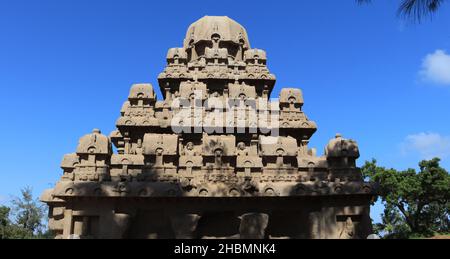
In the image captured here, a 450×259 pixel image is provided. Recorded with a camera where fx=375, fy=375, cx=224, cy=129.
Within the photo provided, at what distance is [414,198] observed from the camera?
44719mm

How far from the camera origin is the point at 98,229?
13461mm

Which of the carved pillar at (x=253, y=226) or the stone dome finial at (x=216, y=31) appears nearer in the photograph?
the carved pillar at (x=253, y=226)

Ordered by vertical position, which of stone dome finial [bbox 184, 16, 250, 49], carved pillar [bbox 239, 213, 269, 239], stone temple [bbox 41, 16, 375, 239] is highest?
stone dome finial [bbox 184, 16, 250, 49]

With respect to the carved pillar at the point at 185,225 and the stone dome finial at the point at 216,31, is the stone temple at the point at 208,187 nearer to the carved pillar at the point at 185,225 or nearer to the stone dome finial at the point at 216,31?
the carved pillar at the point at 185,225

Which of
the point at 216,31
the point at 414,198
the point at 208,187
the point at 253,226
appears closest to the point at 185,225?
the point at 208,187

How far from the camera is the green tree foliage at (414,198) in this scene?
43.2 m

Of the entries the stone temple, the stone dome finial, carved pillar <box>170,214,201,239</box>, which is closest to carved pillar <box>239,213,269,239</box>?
the stone temple

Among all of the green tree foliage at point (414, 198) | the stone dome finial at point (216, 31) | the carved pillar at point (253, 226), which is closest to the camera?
the carved pillar at point (253, 226)

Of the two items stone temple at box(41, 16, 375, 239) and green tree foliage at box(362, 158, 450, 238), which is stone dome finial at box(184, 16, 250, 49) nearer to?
stone temple at box(41, 16, 375, 239)

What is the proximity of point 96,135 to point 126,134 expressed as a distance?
336 centimetres

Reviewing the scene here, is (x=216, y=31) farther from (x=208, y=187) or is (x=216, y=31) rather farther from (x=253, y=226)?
(x=253, y=226)

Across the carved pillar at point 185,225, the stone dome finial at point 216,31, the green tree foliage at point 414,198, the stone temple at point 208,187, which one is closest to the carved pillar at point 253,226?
the stone temple at point 208,187

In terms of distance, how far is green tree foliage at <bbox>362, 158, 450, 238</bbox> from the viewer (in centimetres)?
4322
